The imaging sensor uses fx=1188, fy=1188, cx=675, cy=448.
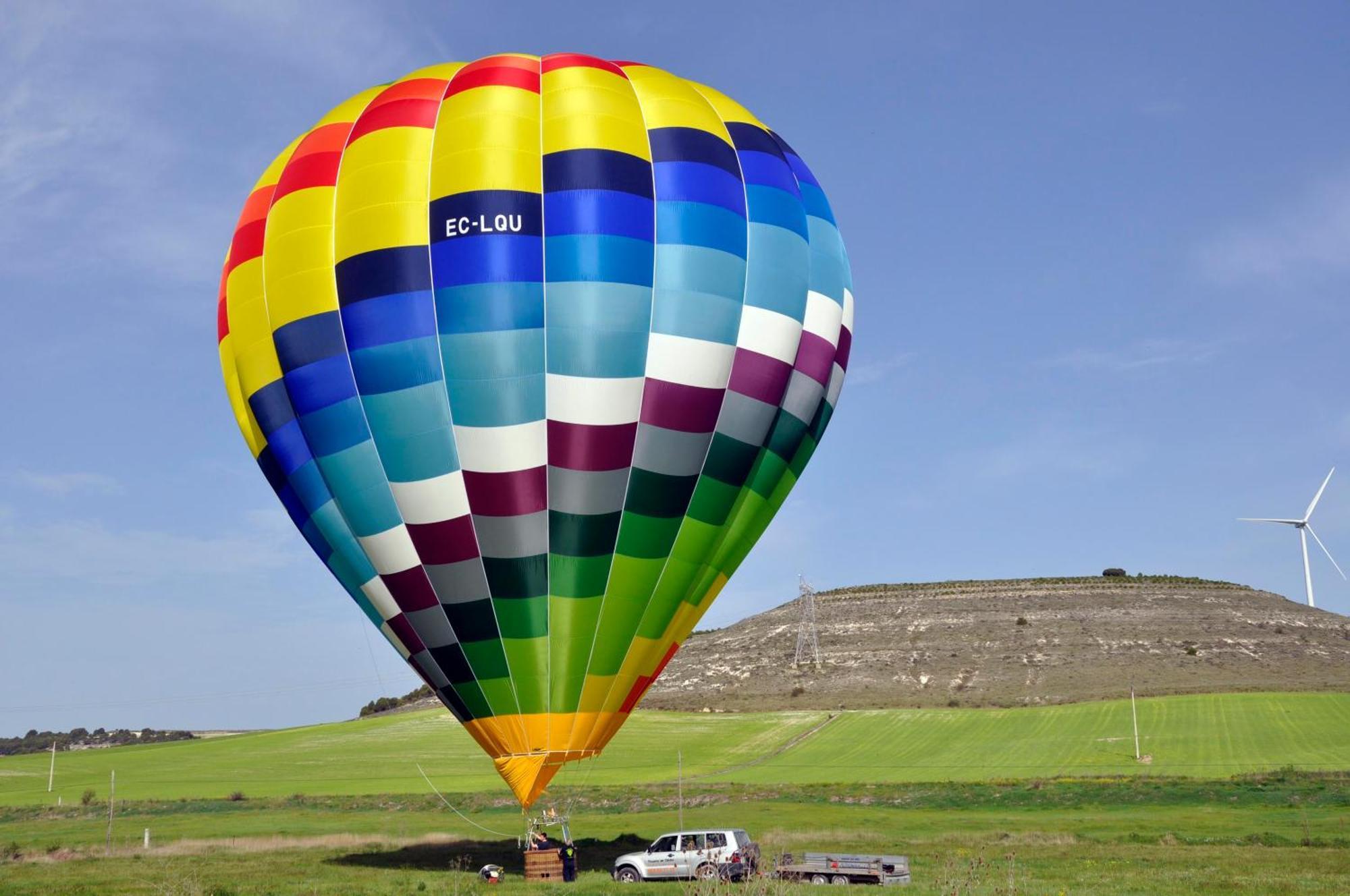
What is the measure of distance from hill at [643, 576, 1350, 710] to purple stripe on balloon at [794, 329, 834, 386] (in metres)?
72.0

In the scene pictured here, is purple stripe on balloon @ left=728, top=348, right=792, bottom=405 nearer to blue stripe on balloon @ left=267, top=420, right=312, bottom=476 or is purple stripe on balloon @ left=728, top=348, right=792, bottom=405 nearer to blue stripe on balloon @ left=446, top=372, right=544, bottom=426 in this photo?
blue stripe on balloon @ left=446, top=372, right=544, bottom=426

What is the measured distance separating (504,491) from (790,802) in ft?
101

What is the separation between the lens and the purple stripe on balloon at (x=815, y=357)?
25078 mm

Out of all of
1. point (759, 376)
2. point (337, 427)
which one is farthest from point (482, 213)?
point (759, 376)

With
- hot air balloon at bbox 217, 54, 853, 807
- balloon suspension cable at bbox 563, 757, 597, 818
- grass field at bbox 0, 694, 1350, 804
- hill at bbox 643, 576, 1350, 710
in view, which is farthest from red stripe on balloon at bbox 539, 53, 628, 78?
hill at bbox 643, 576, 1350, 710

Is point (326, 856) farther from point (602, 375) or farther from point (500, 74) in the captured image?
point (500, 74)

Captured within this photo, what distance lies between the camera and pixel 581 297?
21.9 metres

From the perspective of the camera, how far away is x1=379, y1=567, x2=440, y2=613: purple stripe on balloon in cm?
2242

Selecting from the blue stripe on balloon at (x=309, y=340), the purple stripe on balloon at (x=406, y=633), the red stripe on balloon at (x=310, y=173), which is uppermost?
the red stripe on balloon at (x=310, y=173)

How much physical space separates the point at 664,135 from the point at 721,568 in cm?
893

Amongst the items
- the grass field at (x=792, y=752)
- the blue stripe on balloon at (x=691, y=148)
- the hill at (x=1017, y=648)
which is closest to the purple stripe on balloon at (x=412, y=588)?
the blue stripe on balloon at (x=691, y=148)

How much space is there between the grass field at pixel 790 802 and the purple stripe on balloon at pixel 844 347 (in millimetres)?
11147

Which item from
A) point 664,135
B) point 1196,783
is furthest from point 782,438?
point 1196,783

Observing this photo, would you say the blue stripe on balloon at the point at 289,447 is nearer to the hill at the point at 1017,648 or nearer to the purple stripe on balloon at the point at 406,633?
the purple stripe on balloon at the point at 406,633
